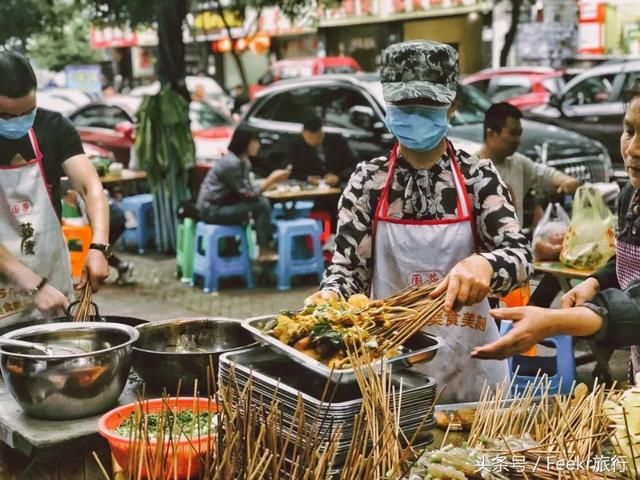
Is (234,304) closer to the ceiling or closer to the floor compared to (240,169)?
closer to the floor

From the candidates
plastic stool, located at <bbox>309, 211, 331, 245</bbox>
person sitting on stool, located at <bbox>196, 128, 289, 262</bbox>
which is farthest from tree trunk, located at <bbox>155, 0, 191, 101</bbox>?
plastic stool, located at <bbox>309, 211, 331, 245</bbox>

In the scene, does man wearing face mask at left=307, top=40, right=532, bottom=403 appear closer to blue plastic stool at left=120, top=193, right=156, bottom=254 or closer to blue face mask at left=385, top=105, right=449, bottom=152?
blue face mask at left=385, top=105, right=449, bottom=152

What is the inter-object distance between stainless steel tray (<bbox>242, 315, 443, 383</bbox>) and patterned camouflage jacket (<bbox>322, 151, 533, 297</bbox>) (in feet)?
1.96

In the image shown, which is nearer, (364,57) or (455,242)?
(455,242)

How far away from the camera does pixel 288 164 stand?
11.2m

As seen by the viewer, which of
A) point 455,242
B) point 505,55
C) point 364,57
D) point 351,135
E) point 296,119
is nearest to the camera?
point 455,242

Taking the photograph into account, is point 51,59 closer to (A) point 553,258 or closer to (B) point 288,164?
(B) point 288,164

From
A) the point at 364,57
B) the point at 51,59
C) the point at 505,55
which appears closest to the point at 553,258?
the point at 505,55

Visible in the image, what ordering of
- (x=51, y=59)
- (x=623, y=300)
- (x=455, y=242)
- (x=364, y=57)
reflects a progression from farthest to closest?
(x=51, y=59) < (x=364, y=57) < (x=455, y=242) < (x=623, y=300)

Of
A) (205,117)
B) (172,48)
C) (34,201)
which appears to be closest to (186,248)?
(172,48)

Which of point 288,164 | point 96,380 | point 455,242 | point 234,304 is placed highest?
point 455,242

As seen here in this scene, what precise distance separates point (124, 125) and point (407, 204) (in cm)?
1253

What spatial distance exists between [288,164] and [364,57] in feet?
55.3

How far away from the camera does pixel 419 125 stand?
2.97 m
